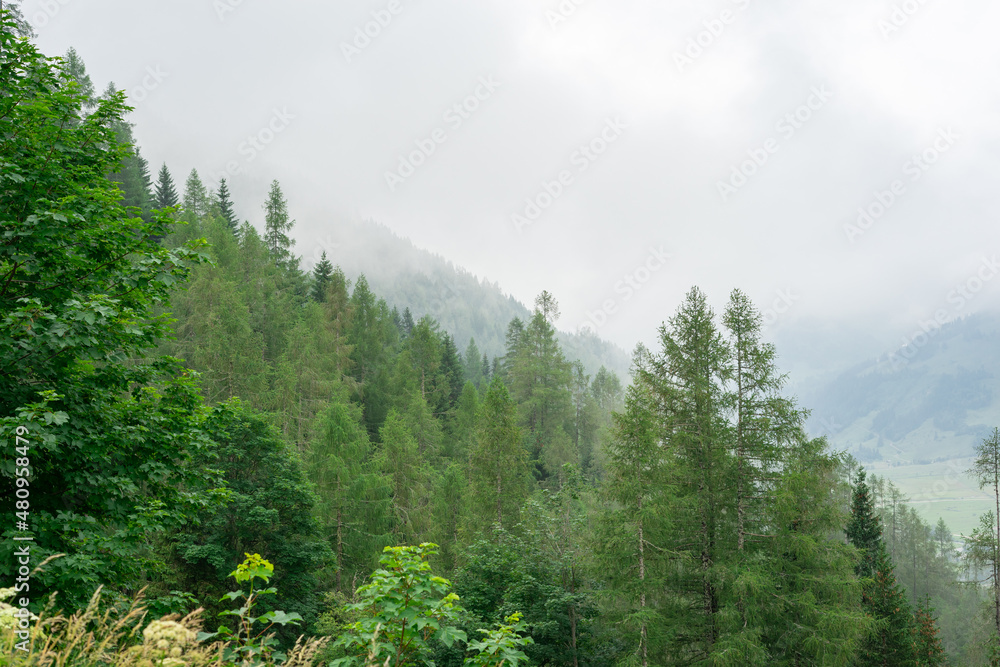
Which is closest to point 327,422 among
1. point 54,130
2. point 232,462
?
point 232,462

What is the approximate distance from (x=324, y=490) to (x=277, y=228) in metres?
32.5

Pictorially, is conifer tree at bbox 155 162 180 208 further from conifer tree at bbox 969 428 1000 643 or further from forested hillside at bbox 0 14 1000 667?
conifer tree at bbox 969 428 1000 643

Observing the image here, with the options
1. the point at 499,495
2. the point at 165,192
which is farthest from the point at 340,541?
the point at 165,192

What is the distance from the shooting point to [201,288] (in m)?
30.8

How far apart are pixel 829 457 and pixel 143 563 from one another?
60.3 feet

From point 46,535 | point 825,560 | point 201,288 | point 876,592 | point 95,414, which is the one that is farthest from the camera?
point 201,288

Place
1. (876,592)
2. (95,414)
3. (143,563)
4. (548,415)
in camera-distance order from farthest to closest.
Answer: (548,415)
(876,592)
(143,563)
(95,414)

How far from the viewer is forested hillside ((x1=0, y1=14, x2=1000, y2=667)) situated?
5.48 m

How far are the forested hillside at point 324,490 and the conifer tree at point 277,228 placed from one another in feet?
25.4

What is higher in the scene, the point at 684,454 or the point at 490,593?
the point at 684,454

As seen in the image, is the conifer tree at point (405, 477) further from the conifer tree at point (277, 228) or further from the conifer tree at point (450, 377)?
the conifer tree at point (277, 228)

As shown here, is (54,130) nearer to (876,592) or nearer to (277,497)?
(277,497)

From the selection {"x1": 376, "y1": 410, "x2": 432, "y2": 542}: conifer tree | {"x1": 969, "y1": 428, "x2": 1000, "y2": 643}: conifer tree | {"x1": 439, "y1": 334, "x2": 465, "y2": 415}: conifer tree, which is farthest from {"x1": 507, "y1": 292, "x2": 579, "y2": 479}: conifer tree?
{"x1": 969, "y1": 428, "x2": 1000, "y2": 643}: conifer tree

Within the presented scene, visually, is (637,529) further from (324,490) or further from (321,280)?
(321,280)
